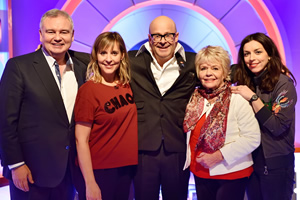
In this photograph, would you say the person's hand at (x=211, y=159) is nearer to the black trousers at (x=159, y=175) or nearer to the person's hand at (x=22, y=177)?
the black trousers at (x=159, y=175)

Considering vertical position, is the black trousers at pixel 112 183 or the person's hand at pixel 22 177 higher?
the person's hand at pixel 22 177

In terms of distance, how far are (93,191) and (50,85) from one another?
72 cm

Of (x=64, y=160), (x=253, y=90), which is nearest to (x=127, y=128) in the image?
(x=64, y=160)

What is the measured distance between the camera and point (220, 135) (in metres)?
1.78

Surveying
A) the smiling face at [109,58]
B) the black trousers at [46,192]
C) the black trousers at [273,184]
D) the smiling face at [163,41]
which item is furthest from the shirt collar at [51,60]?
the black trousers at [273,184]

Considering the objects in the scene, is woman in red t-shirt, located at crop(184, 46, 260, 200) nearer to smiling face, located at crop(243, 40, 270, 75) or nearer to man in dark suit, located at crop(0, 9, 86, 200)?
smiling face, located at crop(243, 40, 270, 75)

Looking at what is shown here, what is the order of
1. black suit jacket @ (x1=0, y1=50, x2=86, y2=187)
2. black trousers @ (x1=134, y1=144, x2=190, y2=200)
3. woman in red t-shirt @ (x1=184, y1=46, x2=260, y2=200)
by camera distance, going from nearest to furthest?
1. black suit jacket @ (x1=0, y1=50, x2=86, y2=187)
2. woman in red t-shirt @ (x1=184, y1=46, x2=260, y2=200)
3. black trousers @ (x1=134, y1=144, x2=190, y2=200)

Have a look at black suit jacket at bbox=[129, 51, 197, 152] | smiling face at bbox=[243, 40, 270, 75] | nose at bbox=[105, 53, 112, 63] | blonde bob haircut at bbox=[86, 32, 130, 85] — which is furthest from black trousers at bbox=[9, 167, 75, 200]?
smiling face at bbox=[243, 40, 270, 75]

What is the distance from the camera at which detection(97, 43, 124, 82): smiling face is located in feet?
5.93

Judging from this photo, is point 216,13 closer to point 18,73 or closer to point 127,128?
point 127,128

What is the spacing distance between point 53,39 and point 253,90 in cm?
144

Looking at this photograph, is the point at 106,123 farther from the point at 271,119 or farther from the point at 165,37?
the point at 271,119

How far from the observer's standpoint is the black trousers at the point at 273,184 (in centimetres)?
181

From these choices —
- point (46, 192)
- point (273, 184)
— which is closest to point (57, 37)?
point (46, 192)
